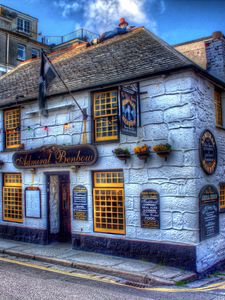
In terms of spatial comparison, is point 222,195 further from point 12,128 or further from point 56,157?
point 12,128

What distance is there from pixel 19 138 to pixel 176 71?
23.0ft

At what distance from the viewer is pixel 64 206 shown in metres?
13.2

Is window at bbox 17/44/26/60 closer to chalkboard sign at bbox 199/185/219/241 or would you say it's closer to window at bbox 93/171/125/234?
window at bbox 93/171/125/234

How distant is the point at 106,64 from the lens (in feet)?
41.1

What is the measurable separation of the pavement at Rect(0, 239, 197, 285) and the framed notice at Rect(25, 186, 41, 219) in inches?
43.9

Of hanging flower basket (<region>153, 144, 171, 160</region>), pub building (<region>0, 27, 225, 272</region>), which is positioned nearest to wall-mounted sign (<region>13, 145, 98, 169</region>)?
pub building (<region>0, 27, 225, 272</region>)

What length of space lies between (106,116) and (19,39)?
83.7ft

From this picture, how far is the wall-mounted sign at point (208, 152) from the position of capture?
392 inches

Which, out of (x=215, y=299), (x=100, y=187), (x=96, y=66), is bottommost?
(x=215, y=299)

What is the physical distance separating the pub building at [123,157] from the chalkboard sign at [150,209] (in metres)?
0.03

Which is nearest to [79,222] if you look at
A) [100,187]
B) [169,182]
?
[100,187]

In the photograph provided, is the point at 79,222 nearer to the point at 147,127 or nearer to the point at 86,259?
the point at 86,259

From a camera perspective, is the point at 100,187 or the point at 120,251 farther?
the point at 100,187

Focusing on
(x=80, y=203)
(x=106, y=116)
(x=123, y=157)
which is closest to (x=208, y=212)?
(x=123, y=157)
